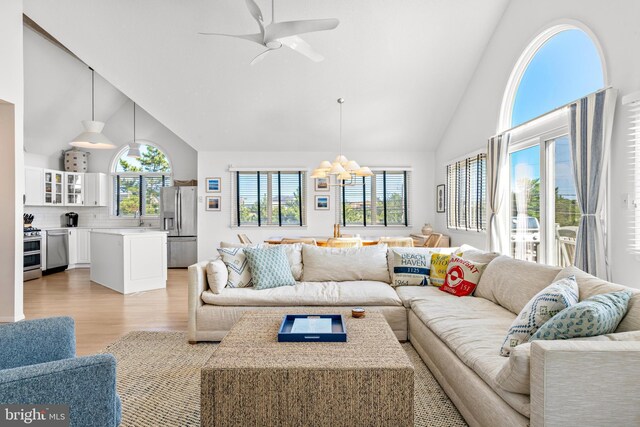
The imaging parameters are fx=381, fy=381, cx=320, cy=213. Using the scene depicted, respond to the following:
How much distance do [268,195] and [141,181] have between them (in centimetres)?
310

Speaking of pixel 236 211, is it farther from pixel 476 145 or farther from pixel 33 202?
pixel 476 145

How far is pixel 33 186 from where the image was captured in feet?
23.8

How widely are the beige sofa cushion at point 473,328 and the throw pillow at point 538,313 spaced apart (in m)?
0.11

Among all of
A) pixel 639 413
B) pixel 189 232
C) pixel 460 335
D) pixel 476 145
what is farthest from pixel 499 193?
pixel 189 232

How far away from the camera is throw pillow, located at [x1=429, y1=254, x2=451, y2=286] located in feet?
12.4

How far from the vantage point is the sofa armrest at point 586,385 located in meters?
1.46

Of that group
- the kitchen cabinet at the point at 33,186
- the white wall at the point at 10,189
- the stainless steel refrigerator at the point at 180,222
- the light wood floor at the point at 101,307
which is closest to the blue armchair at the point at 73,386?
the light wood floor at the point at 101,307

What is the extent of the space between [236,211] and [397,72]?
4253 millimetres

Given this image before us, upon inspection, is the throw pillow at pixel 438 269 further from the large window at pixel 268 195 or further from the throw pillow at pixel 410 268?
the large window at pixel 268 195

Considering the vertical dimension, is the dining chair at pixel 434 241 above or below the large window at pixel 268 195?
below

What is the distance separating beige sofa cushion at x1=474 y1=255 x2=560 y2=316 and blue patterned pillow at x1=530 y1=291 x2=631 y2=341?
0.84 meters

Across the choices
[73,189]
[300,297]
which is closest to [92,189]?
[73,189]

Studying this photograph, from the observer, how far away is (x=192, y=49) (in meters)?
5.40

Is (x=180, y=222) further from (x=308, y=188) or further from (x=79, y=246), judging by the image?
(x=308, y=188)
